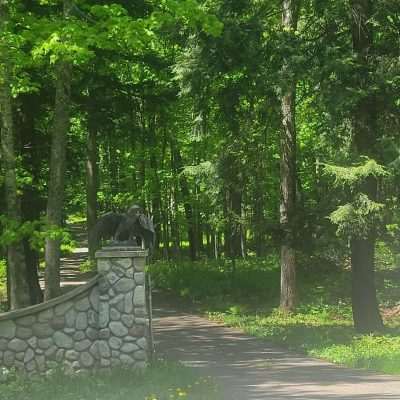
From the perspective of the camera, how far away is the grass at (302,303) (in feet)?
45.5

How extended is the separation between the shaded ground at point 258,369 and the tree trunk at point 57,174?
2.65 metres

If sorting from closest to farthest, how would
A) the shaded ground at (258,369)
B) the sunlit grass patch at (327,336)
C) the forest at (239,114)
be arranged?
the shaded ground at (258,369), the forest at (239,114), the sunlit grass patch at (327,336)

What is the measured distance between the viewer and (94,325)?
34.2 feet

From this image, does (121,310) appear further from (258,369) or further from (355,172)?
(355,172)

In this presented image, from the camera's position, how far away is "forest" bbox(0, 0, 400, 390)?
11.9 metres

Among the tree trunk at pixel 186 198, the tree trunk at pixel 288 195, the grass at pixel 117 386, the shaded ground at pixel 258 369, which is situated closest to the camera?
the grass at pixel 117 386

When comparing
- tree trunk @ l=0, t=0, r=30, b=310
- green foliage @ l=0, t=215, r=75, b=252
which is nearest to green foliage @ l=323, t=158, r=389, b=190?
green foliage @ l=0, t=215, r=75, b=252

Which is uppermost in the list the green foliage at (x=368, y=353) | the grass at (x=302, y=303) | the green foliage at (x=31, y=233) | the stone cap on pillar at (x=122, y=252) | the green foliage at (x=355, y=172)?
the green foliage at (x=355, y=172)

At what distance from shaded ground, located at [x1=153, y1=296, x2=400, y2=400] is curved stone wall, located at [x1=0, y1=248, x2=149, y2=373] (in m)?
1.64

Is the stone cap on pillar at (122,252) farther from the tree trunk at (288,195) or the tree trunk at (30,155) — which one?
the tree trunk at (288,195)

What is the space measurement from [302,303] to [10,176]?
11.5 meters

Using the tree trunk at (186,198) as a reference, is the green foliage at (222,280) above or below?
below

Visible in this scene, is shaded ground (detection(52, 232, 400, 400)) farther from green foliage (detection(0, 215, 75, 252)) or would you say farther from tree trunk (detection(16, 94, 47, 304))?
tree trunk (detection(16, 94, 47, 304))

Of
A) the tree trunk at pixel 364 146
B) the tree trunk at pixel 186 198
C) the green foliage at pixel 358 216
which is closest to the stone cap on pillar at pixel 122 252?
the green foliage at pixel 358 216
